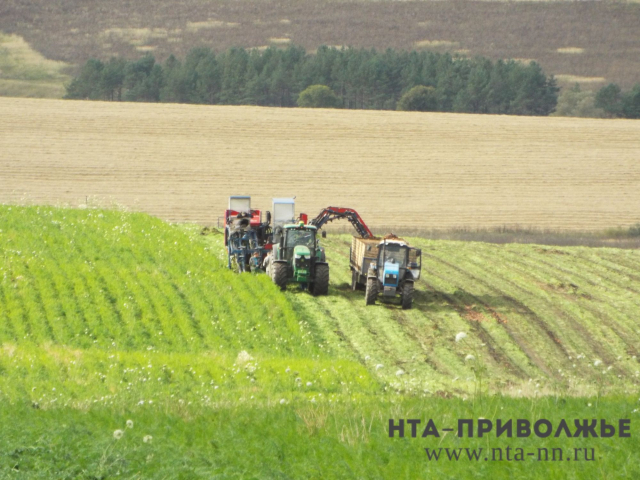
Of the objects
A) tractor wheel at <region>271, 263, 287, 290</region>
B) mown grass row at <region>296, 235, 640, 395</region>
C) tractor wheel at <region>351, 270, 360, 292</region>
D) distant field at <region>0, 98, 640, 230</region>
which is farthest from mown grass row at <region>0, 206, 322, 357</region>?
distant field at <region>0, 98, 640, 230</region>

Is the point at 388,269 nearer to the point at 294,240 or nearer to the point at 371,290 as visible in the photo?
the point at 371,290

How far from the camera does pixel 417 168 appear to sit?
167ft

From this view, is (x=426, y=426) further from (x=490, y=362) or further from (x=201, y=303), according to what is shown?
(x=201, y=303)

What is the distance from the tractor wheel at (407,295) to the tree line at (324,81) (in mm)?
66229

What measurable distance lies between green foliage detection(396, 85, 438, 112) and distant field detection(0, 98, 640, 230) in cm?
2071

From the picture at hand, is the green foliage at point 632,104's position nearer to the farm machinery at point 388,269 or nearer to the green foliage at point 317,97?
the green foliage at point 317,97

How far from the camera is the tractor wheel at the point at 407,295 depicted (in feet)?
70.8

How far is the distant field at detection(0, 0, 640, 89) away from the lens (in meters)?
107

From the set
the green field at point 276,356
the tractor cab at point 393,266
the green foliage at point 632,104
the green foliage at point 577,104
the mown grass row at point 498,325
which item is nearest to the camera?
the green field at point 276,356

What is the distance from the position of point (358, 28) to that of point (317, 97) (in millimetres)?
30112

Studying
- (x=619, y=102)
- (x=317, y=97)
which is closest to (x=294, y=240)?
(x=317, y=97)

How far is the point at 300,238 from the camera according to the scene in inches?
903

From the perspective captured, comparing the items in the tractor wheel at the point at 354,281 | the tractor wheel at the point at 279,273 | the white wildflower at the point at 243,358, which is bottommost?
the white wildflower at the point at 243,358

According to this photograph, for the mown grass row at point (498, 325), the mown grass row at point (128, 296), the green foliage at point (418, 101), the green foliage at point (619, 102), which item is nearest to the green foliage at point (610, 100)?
the green foliage at point (619, 102)
